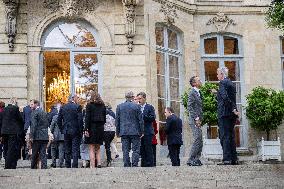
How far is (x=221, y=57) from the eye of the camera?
20844 millimetres

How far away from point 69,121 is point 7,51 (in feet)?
16.4

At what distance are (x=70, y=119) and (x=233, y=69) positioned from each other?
27.9 ft

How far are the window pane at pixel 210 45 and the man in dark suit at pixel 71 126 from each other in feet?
25.6

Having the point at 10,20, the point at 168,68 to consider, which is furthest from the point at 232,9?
the point at 10,20

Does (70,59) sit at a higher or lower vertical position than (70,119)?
higher

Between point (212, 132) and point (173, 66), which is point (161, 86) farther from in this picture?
point (212, 132)

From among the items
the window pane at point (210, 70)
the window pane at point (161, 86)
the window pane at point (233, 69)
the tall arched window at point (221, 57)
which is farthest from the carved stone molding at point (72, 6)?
the window pane at point (233, 69)

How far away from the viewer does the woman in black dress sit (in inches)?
520

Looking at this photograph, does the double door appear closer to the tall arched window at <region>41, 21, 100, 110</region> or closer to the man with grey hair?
the tall arched window at <region>41, 21, 100, 110</region>

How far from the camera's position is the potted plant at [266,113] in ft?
62.0

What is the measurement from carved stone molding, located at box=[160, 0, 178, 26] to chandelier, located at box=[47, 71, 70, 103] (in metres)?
3.43

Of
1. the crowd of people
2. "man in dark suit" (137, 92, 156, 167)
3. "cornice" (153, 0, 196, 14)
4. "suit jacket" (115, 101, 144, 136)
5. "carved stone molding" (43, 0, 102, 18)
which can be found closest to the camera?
the crowd of people

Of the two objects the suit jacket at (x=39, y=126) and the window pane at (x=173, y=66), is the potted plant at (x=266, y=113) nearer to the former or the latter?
the window pane at (x=173, y=66)

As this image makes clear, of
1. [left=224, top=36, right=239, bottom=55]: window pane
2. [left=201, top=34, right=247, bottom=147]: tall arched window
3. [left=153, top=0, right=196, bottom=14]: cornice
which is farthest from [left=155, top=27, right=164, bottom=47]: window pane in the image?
[left=224, top=36, right=239, bottom=55]: window pane
